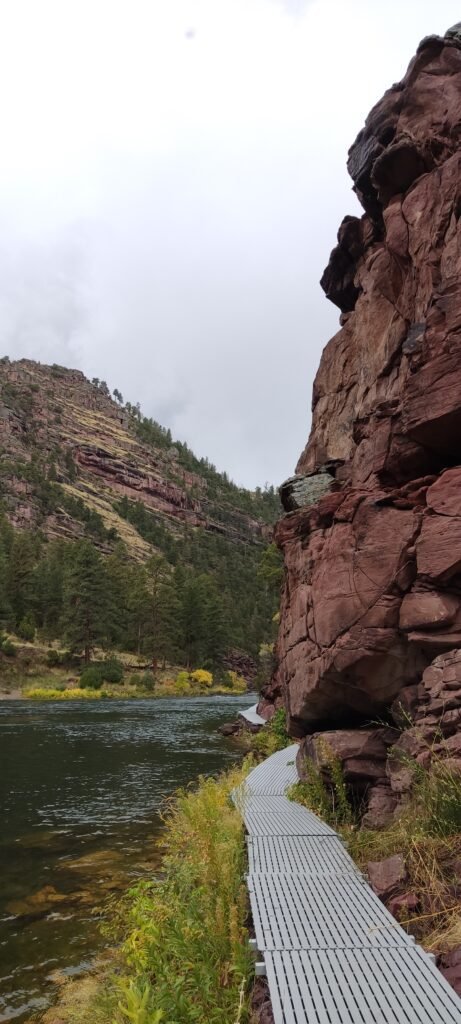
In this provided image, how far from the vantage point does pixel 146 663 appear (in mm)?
75500

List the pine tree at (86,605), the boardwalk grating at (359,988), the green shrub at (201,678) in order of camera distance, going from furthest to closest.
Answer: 1. the green shrub at (201,678)
2. the pine tree at (86,605)
3. the boardwalk grating at (359,988)

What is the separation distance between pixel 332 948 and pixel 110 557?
4136 inches

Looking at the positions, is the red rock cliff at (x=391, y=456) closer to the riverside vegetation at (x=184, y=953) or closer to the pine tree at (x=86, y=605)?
the riverside vegetation at (x=184, y=953)

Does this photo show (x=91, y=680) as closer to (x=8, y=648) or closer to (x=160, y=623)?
(x=8, y=648)

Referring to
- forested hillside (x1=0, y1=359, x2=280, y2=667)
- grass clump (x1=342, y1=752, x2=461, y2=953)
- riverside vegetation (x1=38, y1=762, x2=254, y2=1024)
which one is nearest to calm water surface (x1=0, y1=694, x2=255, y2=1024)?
riverside vegetation (x1=38, y1=762, x2=254, y2=1024)

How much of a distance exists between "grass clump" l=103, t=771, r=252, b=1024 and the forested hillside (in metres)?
26.4

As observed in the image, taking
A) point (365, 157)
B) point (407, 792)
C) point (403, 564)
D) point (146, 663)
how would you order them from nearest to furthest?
→ 1. point (407, 792)
2. point (403, 564)
3. point (365, 157)
4. point (146, 663)

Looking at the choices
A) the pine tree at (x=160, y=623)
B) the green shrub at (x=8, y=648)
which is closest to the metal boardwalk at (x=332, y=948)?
the green shrub at (x=8, y=648)

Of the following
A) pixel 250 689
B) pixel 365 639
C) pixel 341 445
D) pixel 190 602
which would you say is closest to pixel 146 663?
pixel 190 602

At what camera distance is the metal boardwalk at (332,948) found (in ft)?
12.6

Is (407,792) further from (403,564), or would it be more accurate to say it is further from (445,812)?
(403,564)

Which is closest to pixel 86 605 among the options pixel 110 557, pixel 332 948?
pixel 110 557

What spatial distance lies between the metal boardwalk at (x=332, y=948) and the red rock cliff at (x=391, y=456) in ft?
7.52

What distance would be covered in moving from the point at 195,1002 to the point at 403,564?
508cm
